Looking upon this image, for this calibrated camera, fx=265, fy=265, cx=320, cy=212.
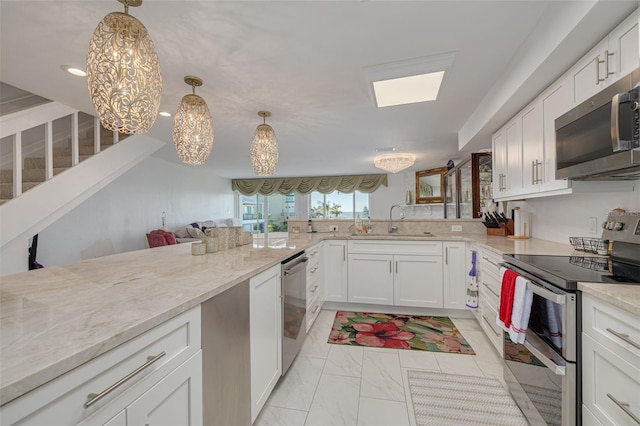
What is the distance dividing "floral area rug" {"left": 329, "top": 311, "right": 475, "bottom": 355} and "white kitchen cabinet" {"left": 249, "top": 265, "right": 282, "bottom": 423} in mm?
960

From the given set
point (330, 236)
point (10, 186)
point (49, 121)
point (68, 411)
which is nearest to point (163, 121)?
point (49, 121)

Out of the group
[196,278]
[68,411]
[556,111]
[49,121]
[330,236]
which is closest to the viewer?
[68,411]

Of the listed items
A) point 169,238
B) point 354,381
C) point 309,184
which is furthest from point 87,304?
point 309,184

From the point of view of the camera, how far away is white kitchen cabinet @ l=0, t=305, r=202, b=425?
53 centimetres

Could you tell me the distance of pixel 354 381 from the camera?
1943 mm

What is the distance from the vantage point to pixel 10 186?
2811 millimetres

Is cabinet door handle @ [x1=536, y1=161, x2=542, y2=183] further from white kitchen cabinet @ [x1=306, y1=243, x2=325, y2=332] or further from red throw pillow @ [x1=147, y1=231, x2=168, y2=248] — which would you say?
red throw pillow @ [x1=147, y1=231, x2=168, y2=248]

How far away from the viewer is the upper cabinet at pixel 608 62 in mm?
1188

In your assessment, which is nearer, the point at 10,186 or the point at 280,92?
the point at 280,92

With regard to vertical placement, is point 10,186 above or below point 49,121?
below

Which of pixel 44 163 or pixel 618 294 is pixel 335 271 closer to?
pixel 618 294

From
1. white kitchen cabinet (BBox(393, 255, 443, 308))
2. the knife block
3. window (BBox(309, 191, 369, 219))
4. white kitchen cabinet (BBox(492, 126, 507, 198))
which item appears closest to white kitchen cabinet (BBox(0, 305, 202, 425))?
white kitchen cabinet (BBox(393, 255, 443, 308))

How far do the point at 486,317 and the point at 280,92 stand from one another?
2821mm

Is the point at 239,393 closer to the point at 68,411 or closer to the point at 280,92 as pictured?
the point at 68,411
